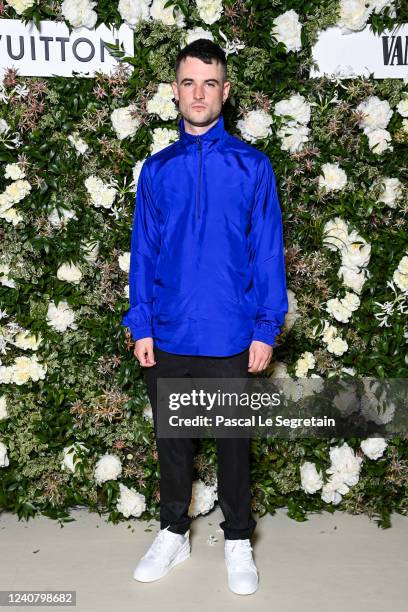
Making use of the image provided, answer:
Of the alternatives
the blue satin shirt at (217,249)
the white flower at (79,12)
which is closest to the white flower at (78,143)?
the white flower at (79,12)

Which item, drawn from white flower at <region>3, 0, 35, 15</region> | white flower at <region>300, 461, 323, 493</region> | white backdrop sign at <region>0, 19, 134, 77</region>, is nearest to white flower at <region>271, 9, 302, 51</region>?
white backdrop sign at <region>0, 19, 134, 77</region>

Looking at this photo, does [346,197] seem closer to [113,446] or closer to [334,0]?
[334,0]

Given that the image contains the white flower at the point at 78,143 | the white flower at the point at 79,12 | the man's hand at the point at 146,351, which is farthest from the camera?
the white flower at the point at 78,143

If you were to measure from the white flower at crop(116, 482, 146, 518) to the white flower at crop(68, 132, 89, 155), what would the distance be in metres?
1.41

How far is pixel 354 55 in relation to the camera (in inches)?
Answer: 119

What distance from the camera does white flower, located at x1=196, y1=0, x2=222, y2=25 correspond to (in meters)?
2.89

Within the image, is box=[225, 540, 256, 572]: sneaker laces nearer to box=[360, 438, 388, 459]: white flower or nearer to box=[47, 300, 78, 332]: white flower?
box=[360, 438, 388, 459]: white flower

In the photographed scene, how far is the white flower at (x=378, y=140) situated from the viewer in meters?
3.03

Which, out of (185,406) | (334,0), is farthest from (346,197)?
(185,406)

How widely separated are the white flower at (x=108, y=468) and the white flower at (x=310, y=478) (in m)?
0.78

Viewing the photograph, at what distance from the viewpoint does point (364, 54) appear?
302cm

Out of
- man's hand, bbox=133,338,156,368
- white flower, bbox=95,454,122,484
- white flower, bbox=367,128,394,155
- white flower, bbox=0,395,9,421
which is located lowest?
white flower, bbox=95,454,122,484

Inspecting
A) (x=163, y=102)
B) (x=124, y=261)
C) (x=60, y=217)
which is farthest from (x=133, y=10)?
(x=124, y=261)

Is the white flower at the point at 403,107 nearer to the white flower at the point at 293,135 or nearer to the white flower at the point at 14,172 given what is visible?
the white flower at the point at 293,135
